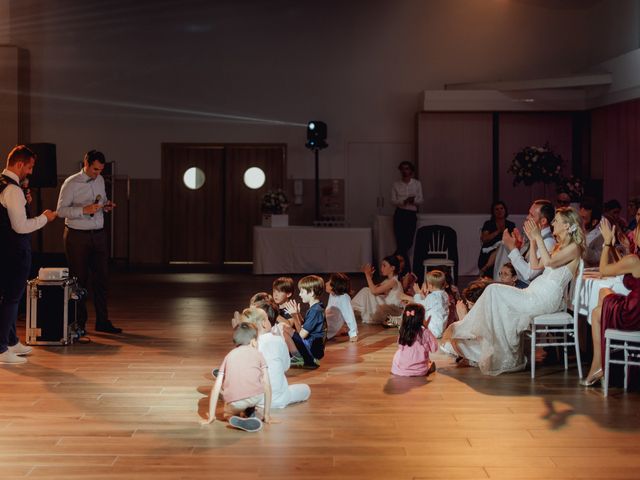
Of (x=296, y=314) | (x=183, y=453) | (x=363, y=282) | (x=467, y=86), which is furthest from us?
(x=467, y=86)

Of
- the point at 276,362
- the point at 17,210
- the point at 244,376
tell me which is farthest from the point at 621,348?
the point at 17,210

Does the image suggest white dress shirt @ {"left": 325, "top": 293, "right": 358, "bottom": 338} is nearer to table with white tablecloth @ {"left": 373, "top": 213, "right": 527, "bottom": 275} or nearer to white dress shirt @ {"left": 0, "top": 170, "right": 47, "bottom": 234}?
white dress shirt @ {"left": 0, "top": 170, "right": 47, "bottom": 234}

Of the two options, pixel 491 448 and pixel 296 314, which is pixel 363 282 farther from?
pixel 491 448

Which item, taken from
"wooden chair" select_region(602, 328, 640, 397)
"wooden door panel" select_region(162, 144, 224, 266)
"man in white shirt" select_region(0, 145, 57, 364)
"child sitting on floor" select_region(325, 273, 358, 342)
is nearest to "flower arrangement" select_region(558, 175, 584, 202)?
"child sitting on floor" select_region(325, 273, 358, 342)

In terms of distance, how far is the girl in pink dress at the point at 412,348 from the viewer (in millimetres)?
6391

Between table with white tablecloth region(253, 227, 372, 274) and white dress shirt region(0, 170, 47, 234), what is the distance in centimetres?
726

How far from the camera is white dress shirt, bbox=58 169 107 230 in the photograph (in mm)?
7836

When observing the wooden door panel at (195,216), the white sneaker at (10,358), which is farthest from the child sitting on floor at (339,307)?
the wooden door panel at (195,216)

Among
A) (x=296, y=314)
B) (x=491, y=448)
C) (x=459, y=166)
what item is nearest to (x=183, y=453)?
(x=491, y=448)

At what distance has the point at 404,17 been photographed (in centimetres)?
1582

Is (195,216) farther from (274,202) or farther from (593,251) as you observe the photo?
(593,251)

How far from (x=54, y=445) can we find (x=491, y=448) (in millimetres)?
2227

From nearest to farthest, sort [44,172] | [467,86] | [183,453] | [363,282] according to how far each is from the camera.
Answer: [183,453] → [44,172] → [363,282] → [467,86]

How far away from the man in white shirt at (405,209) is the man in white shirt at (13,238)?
7697mm
